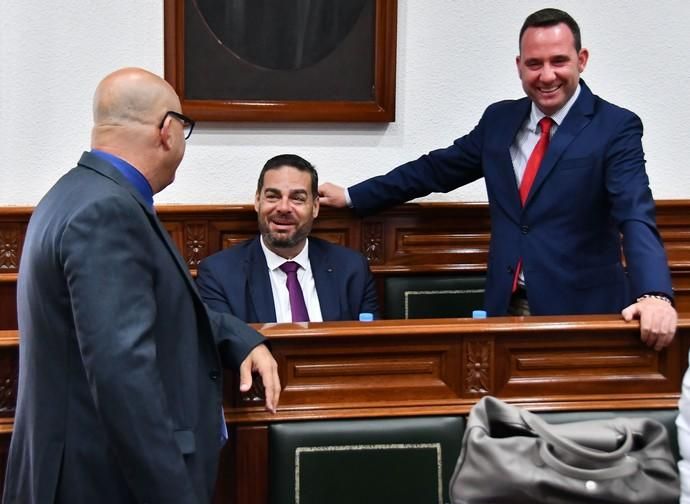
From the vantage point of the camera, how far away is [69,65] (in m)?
3.71

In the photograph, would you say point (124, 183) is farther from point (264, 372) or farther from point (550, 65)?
point (550, 65)

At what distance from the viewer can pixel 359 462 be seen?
227 cm

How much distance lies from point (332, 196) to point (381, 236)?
0.34m

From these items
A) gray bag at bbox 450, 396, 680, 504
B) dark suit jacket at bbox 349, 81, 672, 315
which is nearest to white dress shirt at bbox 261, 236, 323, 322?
dark suit jacket at bbox 349, 81, 672, 315

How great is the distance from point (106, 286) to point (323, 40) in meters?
2.34

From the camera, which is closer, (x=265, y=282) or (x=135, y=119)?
(x=135, y=119)

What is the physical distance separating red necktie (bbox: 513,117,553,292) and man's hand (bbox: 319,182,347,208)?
741 millimetres

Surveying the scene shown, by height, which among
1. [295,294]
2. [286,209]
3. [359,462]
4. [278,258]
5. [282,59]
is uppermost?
[282,59]

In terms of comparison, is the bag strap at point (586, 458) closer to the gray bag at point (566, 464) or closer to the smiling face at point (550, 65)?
the gray bag at point (566, 464)

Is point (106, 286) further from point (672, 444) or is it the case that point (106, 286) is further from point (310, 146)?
point (310, 146)

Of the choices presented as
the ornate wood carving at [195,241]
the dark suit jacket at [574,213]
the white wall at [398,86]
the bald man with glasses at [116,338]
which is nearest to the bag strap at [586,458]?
the bald man with glasses at [116,338]

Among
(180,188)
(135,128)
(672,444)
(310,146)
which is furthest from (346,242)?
(135,128)

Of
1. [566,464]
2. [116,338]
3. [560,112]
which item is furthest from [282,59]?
[566,464]

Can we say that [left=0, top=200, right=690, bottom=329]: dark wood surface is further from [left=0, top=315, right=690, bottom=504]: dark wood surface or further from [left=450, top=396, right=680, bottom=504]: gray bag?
[left=450, top=396, right=680, bottom=504]: gray bag
